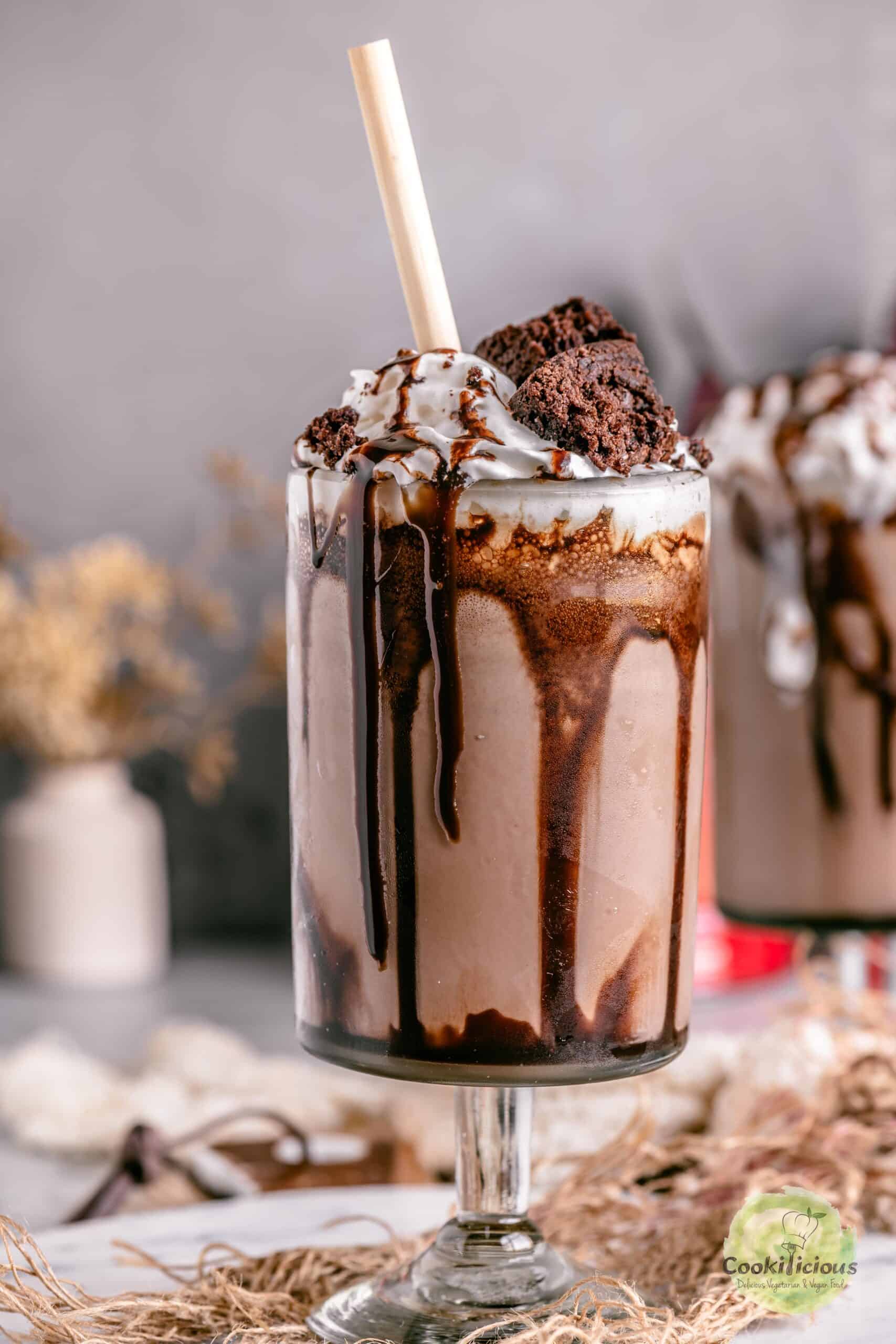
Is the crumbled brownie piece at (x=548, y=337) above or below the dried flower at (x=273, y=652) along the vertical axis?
above

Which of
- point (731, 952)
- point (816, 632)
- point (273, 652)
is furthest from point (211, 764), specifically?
point (816, 632)

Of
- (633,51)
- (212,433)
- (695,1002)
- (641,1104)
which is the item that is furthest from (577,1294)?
(633,51)

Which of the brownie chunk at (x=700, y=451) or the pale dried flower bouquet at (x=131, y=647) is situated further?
the pale dried flower bouquet at (x=131, y=647)

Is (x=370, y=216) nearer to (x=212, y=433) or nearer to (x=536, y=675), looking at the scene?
(x=212, y=433)

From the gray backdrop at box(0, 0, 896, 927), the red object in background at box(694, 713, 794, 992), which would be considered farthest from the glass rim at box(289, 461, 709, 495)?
the gray backdrop at box(0, 0, 896, 927)

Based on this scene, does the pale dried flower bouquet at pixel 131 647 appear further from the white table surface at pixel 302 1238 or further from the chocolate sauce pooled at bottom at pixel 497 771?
the chocolate sauce pooled at bottom at pixel 497 771

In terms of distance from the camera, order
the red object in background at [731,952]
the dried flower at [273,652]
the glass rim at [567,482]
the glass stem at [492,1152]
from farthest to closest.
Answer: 1. the dried flower at [273,652]
2. the red object in background at [731,952]
3. the glass stem at [492,1152]
4. the glass rim at [567,482]

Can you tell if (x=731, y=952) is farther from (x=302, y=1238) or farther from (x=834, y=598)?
(x=302, y=1238)

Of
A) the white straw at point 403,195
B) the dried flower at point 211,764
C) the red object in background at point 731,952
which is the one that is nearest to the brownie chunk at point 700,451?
the white straw at point 403,195

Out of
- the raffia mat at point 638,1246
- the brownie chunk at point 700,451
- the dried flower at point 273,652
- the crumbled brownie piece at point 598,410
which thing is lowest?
the raffia mat at point 638,1246
